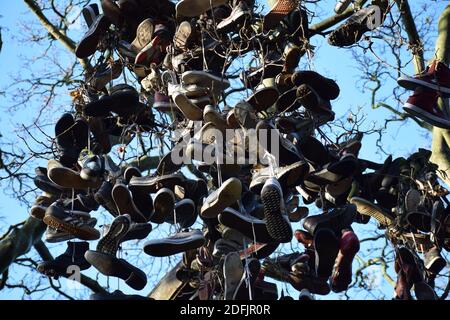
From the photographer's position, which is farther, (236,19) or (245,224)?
(236,19)

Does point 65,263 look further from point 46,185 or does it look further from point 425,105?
point 425,105

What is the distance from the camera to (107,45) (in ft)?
24.1

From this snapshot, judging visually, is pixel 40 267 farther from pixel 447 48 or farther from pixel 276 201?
pixel 447 48

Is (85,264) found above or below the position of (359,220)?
below

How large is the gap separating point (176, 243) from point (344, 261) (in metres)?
1.07

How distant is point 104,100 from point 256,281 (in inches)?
57.9

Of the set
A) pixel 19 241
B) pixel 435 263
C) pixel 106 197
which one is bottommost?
pixel 435 263

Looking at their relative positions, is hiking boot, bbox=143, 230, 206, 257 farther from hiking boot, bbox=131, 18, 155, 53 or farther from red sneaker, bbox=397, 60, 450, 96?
red sneaker, bbox=397, 60, 450, 96

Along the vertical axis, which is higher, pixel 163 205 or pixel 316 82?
pixel 316 82

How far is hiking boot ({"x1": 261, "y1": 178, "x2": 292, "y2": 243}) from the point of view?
6.02m

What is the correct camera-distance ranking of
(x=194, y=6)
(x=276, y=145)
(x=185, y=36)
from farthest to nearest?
(x=185, y=36), (x=194, y=6), (x=276, y=145)

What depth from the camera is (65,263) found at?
6.96 m

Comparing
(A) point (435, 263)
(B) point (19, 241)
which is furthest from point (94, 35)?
(A) point (435, 263)
